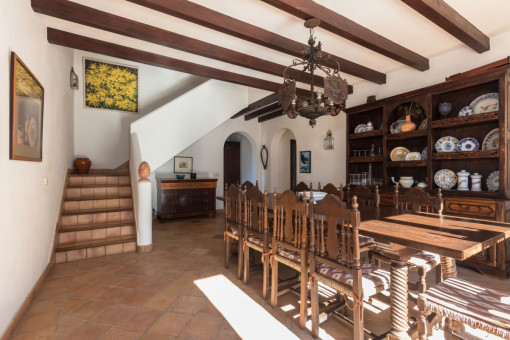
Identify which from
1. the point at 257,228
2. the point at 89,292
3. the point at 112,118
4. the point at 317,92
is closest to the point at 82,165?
the point at 112,118

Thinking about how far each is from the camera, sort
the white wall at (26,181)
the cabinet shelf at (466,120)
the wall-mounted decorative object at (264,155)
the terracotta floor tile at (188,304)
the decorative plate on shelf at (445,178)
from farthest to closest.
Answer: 1. the wall-mounted decorative object at (264,155)
2. the decorative plate on shelf at (445,178)
3. the cabinet shelf at (466,120)
4. the terracotta floor tile at (188,304)
5. the white wall at (26,181)

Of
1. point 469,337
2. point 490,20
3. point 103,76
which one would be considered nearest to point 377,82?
point 490,20

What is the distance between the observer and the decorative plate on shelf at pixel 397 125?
3754mm

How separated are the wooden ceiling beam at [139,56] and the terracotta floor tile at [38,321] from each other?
284 cm

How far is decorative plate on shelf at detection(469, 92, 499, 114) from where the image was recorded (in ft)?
9.17

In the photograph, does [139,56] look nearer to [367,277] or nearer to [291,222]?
[291,222]

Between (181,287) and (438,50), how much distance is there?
13.6 ft

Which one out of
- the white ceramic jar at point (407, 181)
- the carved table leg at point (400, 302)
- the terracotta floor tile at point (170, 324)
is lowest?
the terracotta floor tile at point (170, 324)

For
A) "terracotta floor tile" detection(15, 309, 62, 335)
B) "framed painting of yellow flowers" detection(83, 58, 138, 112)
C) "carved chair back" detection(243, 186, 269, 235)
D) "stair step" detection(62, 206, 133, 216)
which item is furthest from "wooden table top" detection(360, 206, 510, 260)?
"framed painting of yellow flowers" detection(83, 58, 138, 112)

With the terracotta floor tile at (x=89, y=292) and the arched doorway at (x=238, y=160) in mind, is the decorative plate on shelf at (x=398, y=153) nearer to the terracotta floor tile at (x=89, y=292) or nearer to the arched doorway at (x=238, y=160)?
the terracotta floor tile at (x=89, y=292)

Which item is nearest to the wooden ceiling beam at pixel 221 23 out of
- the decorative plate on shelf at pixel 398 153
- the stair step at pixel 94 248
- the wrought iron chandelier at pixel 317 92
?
the wrought iron chandelier at pixel 317 92

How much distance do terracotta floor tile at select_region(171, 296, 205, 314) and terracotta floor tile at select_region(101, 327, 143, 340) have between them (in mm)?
349

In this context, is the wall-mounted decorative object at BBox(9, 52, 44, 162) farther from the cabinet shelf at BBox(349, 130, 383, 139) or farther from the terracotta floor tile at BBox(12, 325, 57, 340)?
the cabinet shelf at BBox(349, 130, 383, 139)

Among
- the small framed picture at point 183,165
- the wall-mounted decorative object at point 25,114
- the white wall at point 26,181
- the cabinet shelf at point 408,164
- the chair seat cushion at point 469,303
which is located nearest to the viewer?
the chair seat cushion at point 469,303
